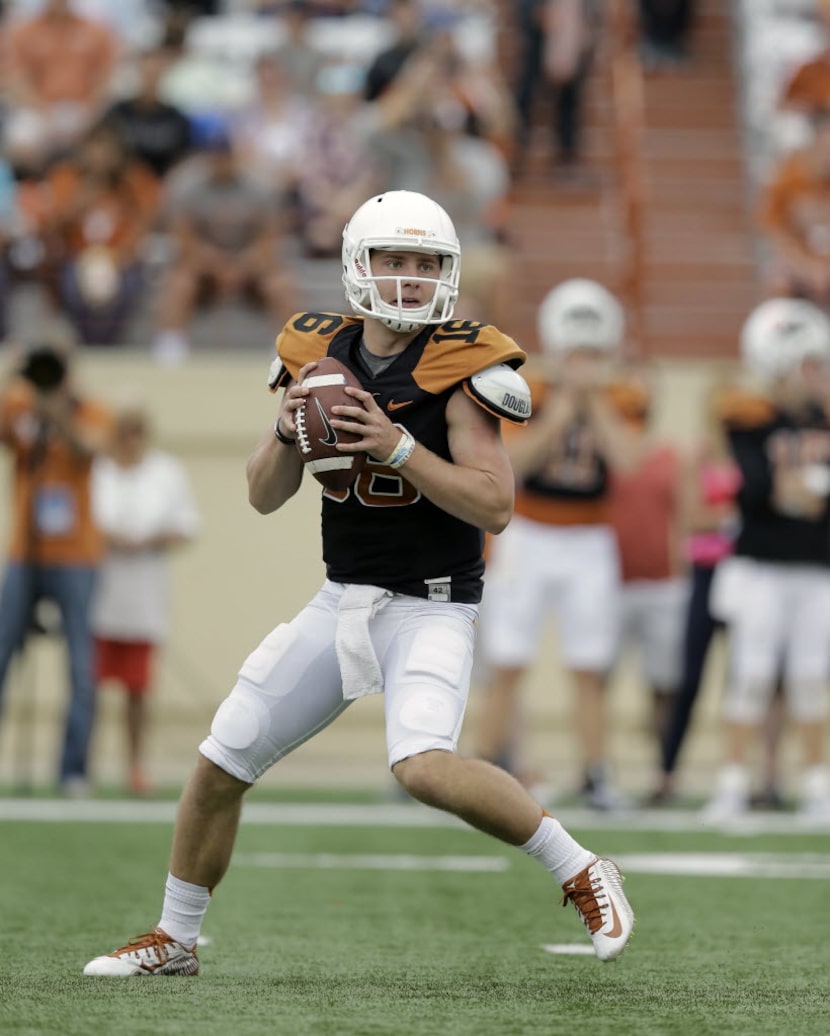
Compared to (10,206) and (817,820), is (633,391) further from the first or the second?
(10,206)

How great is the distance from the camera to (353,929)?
525cm

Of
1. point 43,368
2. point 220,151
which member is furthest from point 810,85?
point 43,368

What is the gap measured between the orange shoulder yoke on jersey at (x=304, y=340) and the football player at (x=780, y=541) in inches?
164

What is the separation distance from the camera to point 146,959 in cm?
433

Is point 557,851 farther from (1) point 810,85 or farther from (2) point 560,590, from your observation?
(1) point 810,85

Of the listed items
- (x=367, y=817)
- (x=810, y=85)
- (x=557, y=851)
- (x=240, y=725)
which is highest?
(x=810, y=85)

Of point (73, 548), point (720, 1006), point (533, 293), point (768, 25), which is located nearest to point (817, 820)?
point (73, 548)

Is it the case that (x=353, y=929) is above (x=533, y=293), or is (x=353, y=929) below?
below

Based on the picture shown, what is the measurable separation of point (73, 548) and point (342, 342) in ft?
15.8

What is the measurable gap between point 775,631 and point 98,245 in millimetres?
5072

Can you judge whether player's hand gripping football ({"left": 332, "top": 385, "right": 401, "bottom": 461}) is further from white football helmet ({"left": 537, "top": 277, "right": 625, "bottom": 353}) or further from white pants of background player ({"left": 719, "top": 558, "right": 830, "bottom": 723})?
white pants of background player ({"left": 719, "top": 558, "right": 830, "bottom": 723})

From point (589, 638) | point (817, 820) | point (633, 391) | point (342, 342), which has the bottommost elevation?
point (817, 820)

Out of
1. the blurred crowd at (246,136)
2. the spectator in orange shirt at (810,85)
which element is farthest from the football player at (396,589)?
the spectator in orange shirt at (810,85)

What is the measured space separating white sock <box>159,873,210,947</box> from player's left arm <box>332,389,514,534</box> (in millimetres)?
965
